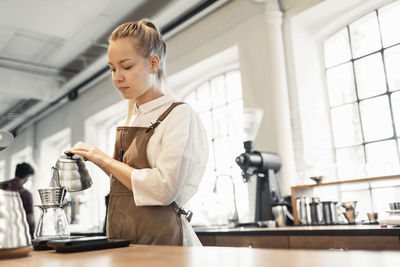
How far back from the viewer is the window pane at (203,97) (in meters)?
5.33

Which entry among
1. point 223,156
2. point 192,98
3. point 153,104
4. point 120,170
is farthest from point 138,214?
point 192,98

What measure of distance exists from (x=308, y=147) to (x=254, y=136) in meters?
0.54

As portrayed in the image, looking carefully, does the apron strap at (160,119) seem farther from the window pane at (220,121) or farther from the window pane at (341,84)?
the window pane at (220,121)

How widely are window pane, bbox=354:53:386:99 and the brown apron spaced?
2638 millimetres

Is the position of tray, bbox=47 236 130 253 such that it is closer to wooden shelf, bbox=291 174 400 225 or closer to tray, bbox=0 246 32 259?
tray, bbox=0 246 32 259

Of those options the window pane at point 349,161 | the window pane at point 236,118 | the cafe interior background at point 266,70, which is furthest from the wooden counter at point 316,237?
the window pane at point 236,118

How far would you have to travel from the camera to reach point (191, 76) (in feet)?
17.5

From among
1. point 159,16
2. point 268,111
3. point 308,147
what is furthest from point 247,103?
point 159,16

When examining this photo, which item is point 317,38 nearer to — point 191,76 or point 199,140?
point 191,76

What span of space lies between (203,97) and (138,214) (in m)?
4.17

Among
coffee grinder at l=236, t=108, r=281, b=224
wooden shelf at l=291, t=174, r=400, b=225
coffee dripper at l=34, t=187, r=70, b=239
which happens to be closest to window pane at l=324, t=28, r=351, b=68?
coffee grinder at l=236, t=108, r=281, b=224

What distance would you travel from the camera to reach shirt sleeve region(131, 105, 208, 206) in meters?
1.23

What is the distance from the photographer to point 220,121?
5.09 metres

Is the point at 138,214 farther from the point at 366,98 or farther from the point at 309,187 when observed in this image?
the point at 366,98
